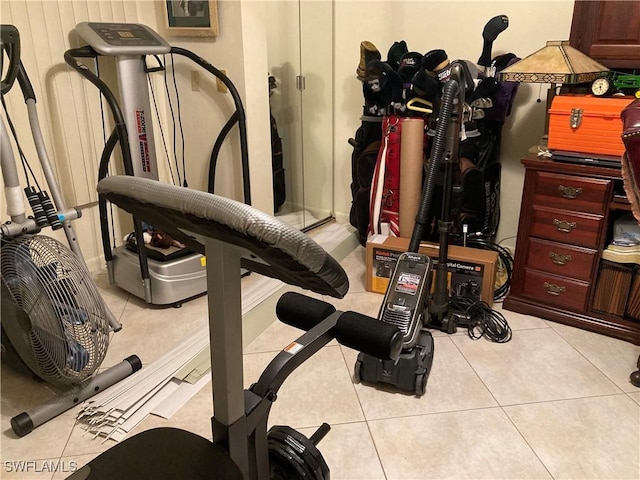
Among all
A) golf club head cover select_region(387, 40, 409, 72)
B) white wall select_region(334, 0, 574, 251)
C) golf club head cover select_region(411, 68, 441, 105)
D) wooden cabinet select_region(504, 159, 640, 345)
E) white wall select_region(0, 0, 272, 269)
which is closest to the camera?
wooden cabinet select_region(504, 159, 640, 345)

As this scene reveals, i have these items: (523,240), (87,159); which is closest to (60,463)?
(87,159)

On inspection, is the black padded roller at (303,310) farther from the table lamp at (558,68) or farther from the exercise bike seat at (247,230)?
the table lamp at (558,68)

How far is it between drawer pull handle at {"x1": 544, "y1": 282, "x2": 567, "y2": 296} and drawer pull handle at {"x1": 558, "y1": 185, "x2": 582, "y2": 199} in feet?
1.44

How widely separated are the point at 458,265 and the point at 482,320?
29 centimetres

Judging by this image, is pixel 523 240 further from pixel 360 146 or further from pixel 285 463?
pixel 285 463

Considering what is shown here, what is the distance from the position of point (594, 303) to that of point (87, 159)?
2.66 m

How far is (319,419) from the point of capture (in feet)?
5.99

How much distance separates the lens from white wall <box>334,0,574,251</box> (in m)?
2.68

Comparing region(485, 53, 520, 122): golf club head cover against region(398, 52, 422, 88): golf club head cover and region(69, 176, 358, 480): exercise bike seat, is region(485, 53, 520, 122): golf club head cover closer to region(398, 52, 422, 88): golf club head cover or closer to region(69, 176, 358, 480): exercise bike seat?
region(398, 52, 422, 88): golf club head cover

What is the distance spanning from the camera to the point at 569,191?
7.32ft

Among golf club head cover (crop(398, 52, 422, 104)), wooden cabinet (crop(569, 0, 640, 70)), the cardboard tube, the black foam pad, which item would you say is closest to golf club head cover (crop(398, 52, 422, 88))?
golf club head cover (crop(398, 52, 422, 104))

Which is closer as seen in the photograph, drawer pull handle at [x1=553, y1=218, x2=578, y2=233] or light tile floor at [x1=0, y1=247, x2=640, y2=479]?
light tile floor at [x1=0, y1=247, x2=640, y2=479]

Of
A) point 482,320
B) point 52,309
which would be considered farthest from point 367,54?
point 52,309

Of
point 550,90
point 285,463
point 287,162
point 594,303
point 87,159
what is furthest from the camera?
point 287,162
